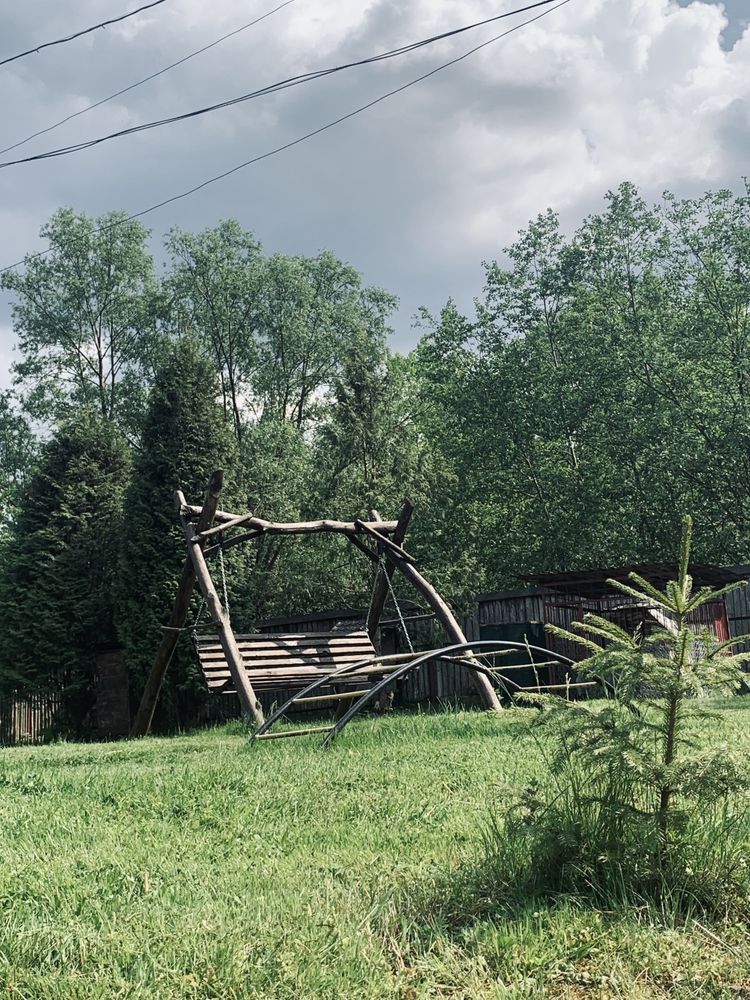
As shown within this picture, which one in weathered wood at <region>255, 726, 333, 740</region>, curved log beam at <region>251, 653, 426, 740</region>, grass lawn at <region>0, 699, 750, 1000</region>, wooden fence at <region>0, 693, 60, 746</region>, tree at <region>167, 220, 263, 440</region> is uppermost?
tree at <region>167, 220, 263, 440</region>

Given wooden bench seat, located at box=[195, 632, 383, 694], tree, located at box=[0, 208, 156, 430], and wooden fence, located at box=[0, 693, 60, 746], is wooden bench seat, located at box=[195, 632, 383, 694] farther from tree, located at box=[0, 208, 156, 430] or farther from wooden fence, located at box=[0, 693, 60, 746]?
tree, located at box=[0, 208, 156, 430]

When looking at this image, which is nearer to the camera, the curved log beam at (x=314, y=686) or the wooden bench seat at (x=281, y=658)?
the curved log beam at (x=314, y=686)

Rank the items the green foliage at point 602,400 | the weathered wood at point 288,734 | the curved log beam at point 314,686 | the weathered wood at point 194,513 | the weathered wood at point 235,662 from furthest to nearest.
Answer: the green foliage at point 602,400 < the weathered wood at point 194,513 < the weathered wood at point 235,662 < the weathered wood at point 288,734 < the curved log beam at point 314,686

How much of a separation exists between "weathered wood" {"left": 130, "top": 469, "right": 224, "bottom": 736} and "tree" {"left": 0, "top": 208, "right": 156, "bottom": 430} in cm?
2250

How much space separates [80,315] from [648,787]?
1338 inches

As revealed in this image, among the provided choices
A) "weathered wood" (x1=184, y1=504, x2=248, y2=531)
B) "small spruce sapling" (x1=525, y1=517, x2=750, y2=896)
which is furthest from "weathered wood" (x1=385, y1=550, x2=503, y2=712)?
"small spruce sapling" (x1=525, y1=517, x2=750, y2=896)

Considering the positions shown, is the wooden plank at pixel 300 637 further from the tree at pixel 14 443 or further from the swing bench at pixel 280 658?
the tree at pixel 14 443

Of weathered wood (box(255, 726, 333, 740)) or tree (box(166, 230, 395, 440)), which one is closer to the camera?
weathered wood (box(255, 726, 333, 740))

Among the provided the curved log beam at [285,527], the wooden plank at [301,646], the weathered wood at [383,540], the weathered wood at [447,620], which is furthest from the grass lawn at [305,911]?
the weathered wood at [383,540]

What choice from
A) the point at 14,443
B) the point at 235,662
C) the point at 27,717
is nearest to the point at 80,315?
the point at 14,443

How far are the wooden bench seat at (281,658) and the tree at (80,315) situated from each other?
78.8 feet

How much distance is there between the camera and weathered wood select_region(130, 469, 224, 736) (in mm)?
12269

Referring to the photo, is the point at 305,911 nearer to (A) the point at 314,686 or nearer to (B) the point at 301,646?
(A) the point at 314,686

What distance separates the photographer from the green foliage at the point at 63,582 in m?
18.4
